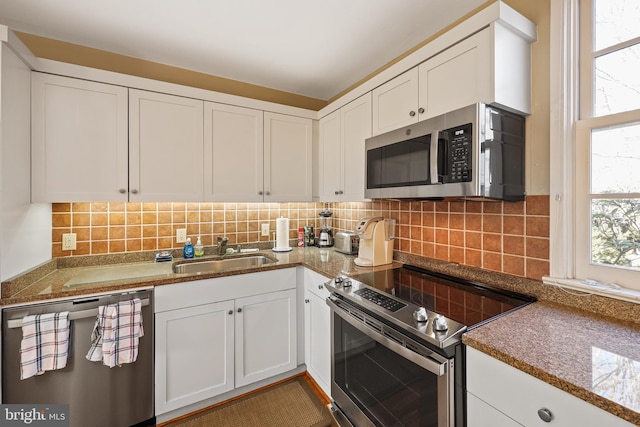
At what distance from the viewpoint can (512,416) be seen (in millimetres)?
841

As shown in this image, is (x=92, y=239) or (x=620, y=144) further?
(x=92, y=239)

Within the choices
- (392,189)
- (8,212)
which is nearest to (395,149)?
(392,189)

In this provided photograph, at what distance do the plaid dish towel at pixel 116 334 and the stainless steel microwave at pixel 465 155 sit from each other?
1.63 metres

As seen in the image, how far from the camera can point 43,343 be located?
1378 mm

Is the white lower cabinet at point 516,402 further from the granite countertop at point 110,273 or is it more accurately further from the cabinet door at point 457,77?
the cabinet door at point 457,77

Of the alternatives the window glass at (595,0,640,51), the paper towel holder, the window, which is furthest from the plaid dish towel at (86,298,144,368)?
the window glass at (595,0,640,51)

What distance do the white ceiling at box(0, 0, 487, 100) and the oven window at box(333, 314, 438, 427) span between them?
1.77 m

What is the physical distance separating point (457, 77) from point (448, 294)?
106 cm

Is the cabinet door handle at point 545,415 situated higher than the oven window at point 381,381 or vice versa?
the cabinet door handle at point 545,415

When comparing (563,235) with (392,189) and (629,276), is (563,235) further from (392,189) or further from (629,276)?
(392,189)

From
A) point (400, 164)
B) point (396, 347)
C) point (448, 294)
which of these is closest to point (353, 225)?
point (400, 164)

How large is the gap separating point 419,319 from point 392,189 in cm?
75

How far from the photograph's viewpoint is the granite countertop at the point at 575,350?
2.21ft

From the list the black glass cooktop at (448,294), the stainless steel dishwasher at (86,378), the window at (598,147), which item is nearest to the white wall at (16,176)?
the stainless steel dishwasher at (86,378)
